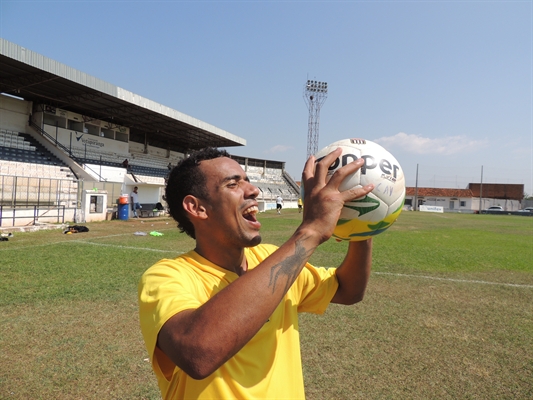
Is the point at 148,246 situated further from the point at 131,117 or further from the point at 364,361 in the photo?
the point at 131,117

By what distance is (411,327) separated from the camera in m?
4.86

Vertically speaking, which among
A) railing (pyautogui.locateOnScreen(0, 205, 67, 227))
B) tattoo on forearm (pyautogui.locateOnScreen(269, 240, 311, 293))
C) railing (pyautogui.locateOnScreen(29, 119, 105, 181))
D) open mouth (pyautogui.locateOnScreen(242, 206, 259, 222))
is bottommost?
railing (pyautogui.locateOnScreen(0, 205, 67, 227))

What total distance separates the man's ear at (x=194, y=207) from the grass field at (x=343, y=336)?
7.43 feet

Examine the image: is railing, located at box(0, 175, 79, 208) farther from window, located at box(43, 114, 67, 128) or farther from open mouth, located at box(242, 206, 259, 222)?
open mouth, located at box(242, 206, 259, 222)

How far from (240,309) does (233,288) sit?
0.22ft

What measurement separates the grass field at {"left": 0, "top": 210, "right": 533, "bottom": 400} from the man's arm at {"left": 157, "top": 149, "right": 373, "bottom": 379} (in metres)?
2.47

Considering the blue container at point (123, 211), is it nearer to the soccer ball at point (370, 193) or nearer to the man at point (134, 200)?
the man at point (134, 200)

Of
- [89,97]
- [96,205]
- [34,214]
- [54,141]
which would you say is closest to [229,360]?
[34,214]

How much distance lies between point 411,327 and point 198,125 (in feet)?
100

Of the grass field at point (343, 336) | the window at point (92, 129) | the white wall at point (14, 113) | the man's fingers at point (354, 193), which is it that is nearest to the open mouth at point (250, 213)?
the man's fingers at point (354, 193)

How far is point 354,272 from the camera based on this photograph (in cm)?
195

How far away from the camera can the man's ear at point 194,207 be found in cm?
167

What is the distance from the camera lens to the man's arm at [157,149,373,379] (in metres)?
1.08

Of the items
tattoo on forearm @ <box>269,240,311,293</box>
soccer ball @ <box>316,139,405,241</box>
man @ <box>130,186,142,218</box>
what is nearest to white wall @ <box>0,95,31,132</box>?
man @ <box>130,186,142,218</box>
